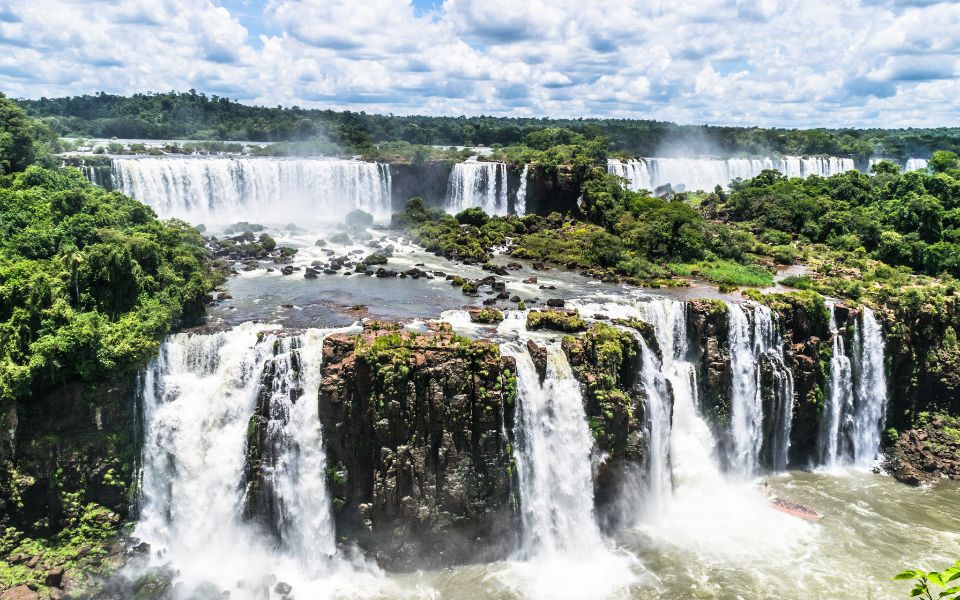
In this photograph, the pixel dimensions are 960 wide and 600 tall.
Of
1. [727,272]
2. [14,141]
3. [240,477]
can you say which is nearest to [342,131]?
[14,141]

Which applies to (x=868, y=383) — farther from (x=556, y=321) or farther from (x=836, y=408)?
(x=556, y=321)

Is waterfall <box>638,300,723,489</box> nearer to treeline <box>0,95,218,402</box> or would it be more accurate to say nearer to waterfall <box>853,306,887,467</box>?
waterfall <box>853,306,887,467</box>

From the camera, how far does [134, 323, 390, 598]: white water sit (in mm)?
19594

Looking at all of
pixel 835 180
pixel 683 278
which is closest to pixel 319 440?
pixel 683 278

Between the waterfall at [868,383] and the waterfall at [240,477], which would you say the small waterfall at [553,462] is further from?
the waterfall at [868,383]

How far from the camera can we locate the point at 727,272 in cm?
3484

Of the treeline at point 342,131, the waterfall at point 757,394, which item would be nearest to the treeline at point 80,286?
the waterfall at point 757,394

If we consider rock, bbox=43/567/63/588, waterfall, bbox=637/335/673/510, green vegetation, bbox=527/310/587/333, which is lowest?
rock, bbox=43/567/63/588

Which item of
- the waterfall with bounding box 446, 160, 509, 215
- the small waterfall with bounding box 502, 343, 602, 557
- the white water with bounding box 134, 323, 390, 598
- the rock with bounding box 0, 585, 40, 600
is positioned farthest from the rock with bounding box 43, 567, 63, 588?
the waterfall with bounding box 446, 160, 509, 215

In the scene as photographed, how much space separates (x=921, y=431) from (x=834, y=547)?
10.9 m

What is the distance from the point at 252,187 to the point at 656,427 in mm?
34262

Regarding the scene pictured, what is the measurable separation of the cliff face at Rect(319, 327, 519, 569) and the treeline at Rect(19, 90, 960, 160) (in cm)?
5420

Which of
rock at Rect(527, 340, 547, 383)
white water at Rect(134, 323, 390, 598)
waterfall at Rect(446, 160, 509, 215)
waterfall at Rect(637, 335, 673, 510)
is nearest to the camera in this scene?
white water at Rect(134, 323, 390, 598)

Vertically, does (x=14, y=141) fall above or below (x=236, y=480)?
above
